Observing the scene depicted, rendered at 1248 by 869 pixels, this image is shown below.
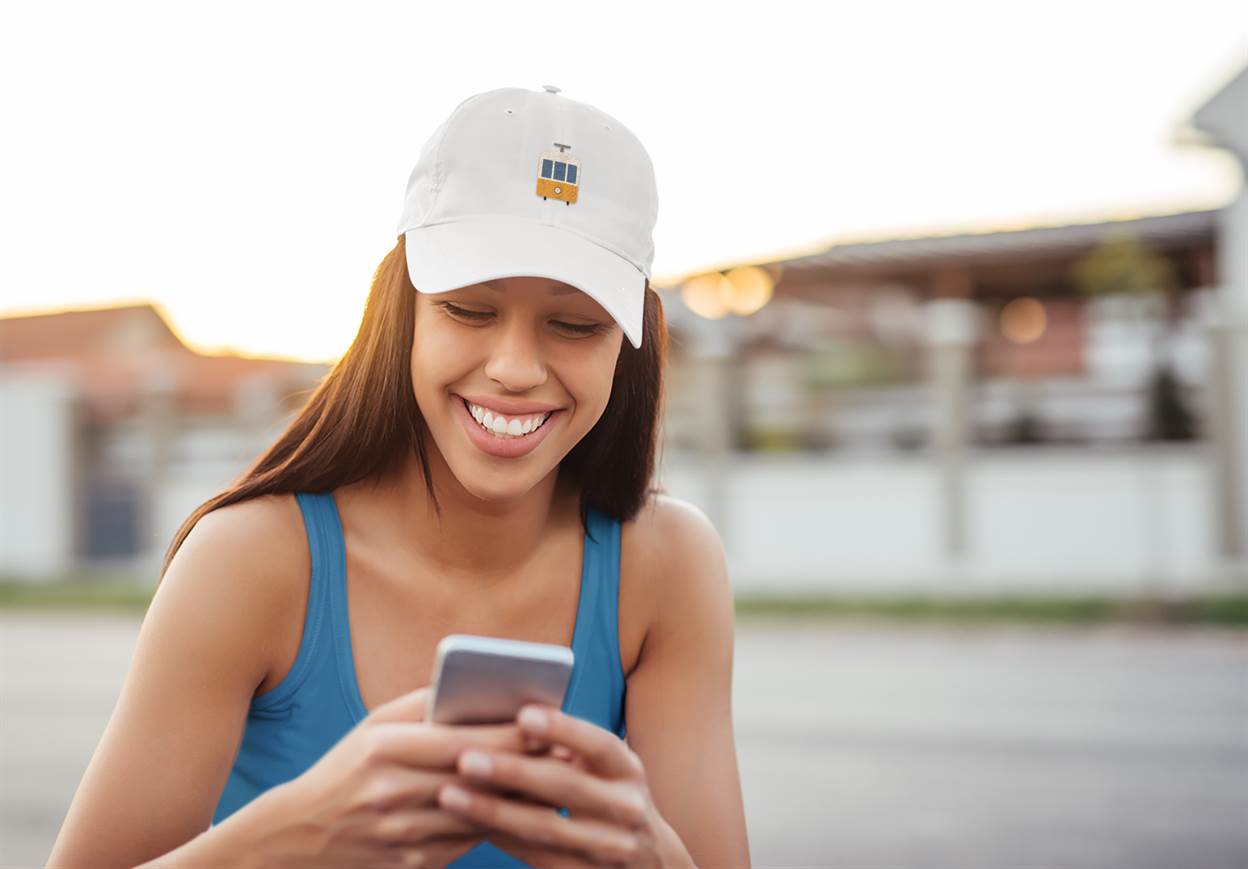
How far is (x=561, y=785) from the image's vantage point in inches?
50.2

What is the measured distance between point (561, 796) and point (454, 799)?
0.36 feet

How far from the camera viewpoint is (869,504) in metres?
13.6

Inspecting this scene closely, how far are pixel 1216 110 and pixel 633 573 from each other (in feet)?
49.3

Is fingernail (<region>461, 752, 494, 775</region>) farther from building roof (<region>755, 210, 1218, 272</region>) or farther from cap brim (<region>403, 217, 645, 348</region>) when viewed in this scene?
building roof (<region>755, 210, 1218, 272</region>)

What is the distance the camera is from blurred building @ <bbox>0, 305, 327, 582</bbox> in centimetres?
1698

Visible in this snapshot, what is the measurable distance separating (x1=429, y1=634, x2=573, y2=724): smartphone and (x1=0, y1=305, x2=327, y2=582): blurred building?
16.1 meters

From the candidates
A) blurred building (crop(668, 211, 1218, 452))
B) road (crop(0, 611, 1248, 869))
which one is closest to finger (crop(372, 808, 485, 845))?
road (crop(0, 611, 1248, 869))

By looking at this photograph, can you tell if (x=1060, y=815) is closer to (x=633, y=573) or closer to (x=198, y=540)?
(x=633, y=573)

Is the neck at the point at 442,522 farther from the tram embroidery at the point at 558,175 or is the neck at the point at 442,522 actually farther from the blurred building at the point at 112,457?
the blurred building at the point at 112,457

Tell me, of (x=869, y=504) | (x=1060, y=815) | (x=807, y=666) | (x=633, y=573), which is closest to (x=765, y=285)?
(x=869, y=504)

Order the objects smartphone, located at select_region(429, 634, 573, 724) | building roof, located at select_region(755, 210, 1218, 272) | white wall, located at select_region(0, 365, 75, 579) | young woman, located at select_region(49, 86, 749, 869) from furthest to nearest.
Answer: white wall, located at select_region(0, 365, 75, 579) → building roof, located at select_region(755, 210, 1218, 272) → young woman, located at select_region(49, 86, 749, 869) → smartphone, located at select_region(429, 634, 573, 724)

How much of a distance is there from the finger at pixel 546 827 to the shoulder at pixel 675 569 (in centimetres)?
56

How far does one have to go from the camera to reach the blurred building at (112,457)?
1698cm

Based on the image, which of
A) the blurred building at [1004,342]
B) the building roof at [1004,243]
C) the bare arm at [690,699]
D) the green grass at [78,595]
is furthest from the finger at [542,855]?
the building roof at [1004,243]
